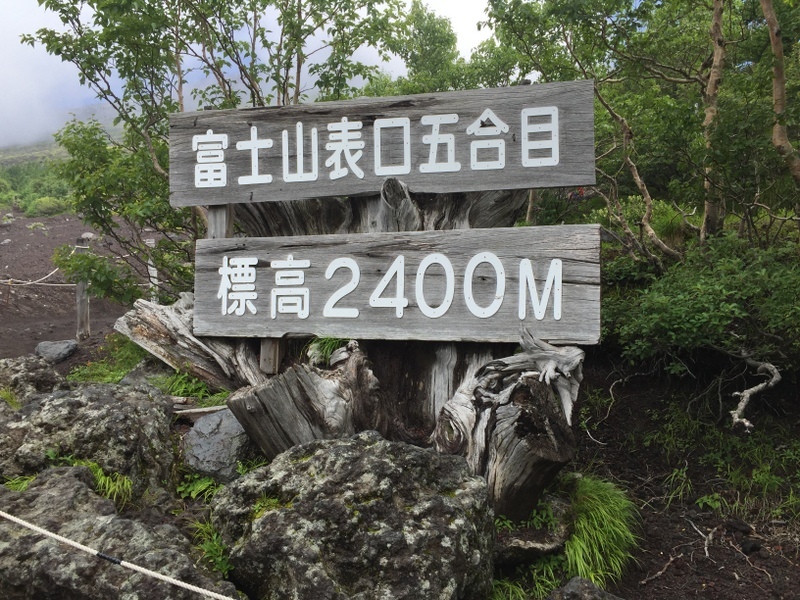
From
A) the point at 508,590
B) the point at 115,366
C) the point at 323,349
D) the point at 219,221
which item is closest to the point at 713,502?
the point at 508,590

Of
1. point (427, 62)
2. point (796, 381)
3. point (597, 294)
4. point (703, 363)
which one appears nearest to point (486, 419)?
point (597, 294)

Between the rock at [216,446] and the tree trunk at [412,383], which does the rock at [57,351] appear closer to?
the tree trunk at [412,383]

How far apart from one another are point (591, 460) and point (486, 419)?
164 centimetres

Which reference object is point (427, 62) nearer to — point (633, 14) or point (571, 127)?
point (633, 14)

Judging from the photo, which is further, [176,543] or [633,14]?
[633,14]

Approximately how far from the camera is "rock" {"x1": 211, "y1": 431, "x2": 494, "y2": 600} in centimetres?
279

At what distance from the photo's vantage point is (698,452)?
4.94 m

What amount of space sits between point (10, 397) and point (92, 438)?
55.6 inches

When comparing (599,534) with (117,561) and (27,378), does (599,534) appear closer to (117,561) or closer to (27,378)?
(117,561)

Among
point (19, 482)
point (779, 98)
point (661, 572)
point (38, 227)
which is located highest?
point (38, 227)

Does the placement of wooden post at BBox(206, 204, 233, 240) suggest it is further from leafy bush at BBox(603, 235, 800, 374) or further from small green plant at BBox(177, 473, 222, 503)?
leafy bush at BBox(603, 235, 800, 374)

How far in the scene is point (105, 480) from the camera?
3.63m

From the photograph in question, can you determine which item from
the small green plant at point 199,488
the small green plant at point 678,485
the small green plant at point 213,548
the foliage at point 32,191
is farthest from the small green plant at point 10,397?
the foliage at point 32,191

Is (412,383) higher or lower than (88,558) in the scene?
higher
